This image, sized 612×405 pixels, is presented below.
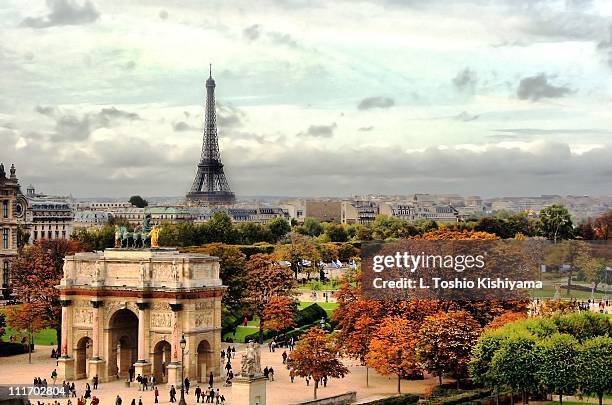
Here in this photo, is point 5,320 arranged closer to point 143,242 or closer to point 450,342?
point 143,242

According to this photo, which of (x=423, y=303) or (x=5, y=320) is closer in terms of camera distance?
(x=423, y=303)

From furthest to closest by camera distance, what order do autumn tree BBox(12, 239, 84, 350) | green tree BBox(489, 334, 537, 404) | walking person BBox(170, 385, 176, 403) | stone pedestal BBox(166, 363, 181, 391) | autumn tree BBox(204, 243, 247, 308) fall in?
autumn tree BBox(204, 243, 247, 308)
autumn tree BBox(12, 239, 84, 350)
stone pedestal BBox(166, 363, 181, 391)
walking person BBox(170, 385, 176, 403)
green tree BBox(489, 334, 537, 404)

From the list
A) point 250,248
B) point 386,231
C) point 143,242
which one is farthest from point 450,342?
point 386,231

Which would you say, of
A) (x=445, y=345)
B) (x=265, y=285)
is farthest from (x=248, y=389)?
(x=265, y=285)

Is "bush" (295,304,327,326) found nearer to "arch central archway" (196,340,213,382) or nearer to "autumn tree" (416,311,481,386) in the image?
"arch central archway" (196,340,213,382)

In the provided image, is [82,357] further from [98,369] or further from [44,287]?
[44,287]

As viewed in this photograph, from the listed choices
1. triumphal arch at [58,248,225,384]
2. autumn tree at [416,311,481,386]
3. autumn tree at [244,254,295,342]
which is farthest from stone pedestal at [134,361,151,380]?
autumn tree at [244,254,295,342]

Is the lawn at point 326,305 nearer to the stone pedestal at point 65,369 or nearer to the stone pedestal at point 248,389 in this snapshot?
the stone pedestal at point 65,369
